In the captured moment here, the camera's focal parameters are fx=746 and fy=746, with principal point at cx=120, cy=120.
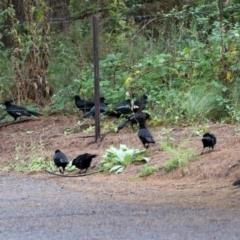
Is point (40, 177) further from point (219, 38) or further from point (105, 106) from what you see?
point (219, 38)

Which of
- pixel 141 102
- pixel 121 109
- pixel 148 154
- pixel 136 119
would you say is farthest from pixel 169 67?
pixel 148 154

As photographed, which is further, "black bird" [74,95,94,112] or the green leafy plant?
"black bird" [74,95,94,112]

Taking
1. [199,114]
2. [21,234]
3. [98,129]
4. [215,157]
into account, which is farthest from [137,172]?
[21,234]

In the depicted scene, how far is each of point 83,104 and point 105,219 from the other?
957 centimetres

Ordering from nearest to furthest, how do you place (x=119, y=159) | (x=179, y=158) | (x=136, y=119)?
1. (x=179, y=158)
2. (x=119, y=159)
3. (x=136, y=119)

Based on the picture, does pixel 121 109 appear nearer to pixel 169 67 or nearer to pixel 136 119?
pixel 136 119

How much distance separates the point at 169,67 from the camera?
56.1 feet

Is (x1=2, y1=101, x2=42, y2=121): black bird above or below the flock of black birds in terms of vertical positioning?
below

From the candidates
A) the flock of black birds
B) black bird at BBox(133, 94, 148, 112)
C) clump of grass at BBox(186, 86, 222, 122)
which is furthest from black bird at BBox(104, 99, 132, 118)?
clump of grass at BBox(186, 86, 222, 122)

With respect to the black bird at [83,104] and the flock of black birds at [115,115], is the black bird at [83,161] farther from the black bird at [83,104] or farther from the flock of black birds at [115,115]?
the black bird at [83,104]

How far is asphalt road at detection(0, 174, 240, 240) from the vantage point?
7094mm

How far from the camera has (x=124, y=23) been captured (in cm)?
1981

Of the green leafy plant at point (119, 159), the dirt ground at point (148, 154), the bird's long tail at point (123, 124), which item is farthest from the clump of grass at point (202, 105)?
the green leafy plant at point (119, 159)

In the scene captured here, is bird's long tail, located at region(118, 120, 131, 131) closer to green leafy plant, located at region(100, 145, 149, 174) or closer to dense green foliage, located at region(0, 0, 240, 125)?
dense green foliage, located at region(0, 0, 240, 125)
